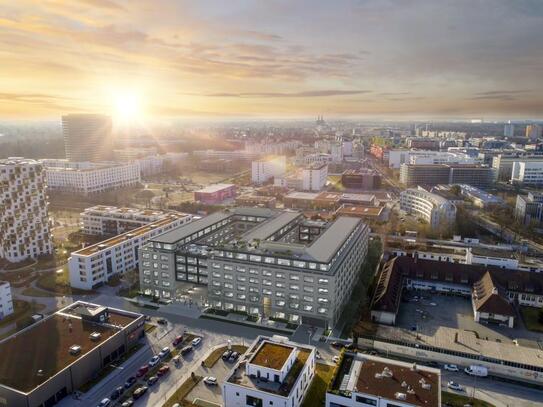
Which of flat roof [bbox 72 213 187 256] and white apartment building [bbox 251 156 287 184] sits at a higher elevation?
white apartment building [bbox 251 156 287 184]

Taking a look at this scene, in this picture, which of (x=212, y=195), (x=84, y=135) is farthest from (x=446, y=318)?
(x=84, y=135)

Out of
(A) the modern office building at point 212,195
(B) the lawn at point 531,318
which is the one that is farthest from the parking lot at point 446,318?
(A) the modern office building at point 212,195

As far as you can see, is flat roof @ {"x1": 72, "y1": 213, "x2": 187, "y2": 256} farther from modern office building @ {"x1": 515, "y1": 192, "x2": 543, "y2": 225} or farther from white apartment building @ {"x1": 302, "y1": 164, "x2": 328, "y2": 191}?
modern office building @ {"x1": 515, "y1": 192, "x2": 543, "y2": 225}

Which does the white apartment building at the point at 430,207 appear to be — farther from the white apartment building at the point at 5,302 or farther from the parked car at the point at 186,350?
the white apartment building at the point at 5,302

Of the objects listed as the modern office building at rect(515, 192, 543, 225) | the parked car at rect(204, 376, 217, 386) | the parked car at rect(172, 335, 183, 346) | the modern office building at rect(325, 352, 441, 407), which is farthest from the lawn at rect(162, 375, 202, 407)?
the modern office building at rect(515, 192, 543, 225)

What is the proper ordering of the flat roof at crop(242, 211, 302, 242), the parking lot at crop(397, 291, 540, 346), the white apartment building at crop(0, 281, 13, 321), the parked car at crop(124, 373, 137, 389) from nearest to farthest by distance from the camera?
the parked car at crop(124, 373, 137, 389)
the parking lot at crop(397, 291, 540, 346)
the white apartment building at crop(0, 281, 13, 321)
the flat roof at crop(242, 211, 302, 242)

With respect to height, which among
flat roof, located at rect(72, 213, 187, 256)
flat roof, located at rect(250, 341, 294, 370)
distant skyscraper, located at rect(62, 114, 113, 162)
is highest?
distant skyscraper, located at rect(62, 114, 113, 162)
